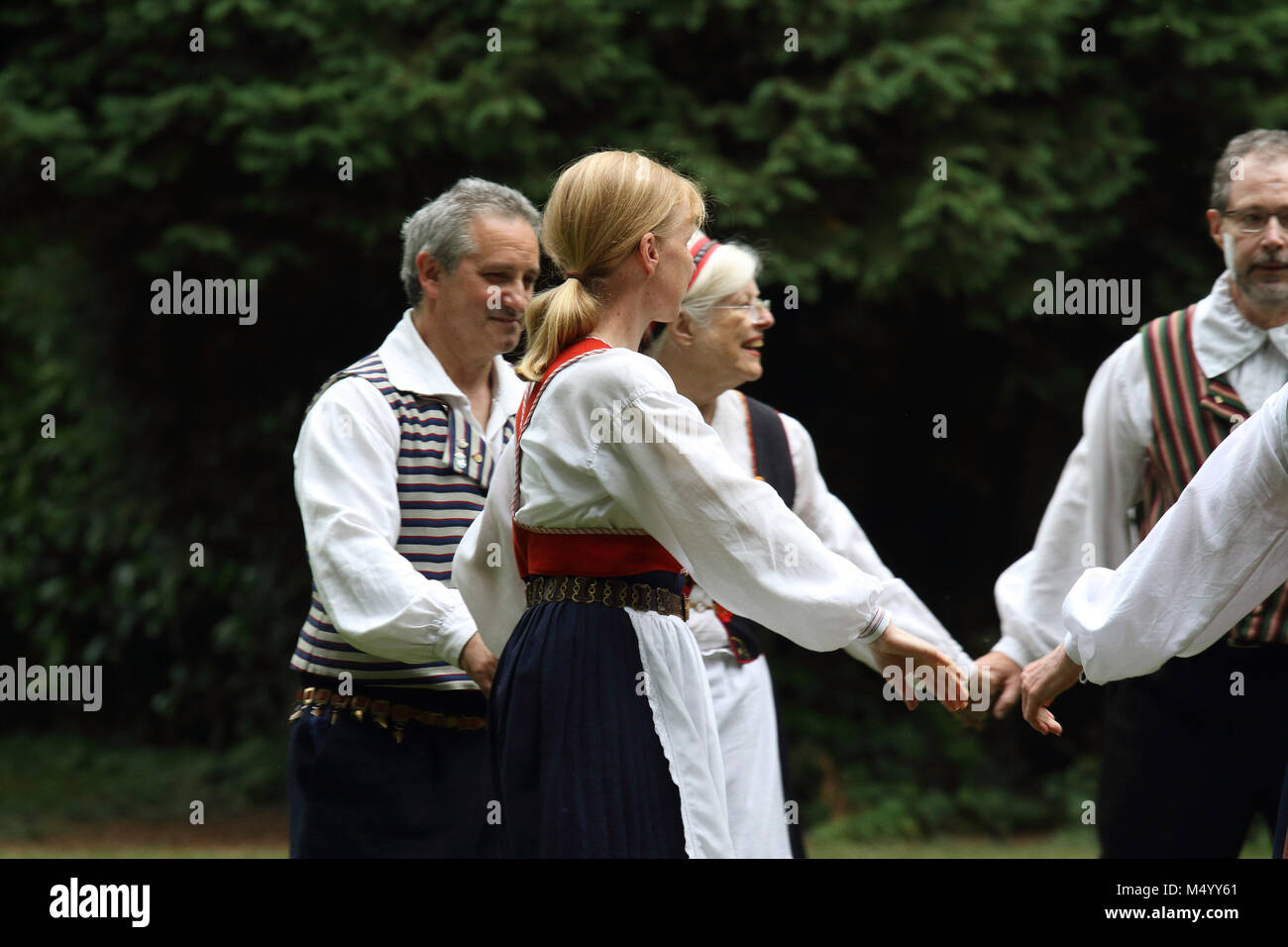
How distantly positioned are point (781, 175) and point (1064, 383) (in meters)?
1.84

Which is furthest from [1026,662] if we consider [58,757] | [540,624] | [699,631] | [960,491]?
[58,757]

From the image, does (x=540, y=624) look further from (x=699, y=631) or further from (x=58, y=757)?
(x=58, y=757)

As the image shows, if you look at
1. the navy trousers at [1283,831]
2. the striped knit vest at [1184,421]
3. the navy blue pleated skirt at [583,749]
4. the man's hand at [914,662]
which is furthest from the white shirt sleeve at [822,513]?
the navy blue pleated skirt at [583,749]

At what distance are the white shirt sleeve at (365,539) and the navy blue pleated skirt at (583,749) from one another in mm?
445

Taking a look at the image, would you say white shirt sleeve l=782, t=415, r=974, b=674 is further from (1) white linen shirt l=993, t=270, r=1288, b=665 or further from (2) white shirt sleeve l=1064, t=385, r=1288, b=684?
(2) white shirt sleeve l=1064, t=385, r=1288, b=684

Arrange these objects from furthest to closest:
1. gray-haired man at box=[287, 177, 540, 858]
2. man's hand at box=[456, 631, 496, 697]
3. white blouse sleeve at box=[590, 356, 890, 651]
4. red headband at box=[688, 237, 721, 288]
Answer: red headband at box=[688, 237, 721, 288] → gray-haired man at box=[287, 177, 540, 858] → man's hand at box=[456, 631, 496, 697] → white blouse sleeve at box=[590, 356, 890, 651]

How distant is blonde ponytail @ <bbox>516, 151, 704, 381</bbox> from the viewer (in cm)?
263

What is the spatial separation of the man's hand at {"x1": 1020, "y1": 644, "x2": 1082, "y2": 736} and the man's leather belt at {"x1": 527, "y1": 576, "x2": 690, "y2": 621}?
88 cm

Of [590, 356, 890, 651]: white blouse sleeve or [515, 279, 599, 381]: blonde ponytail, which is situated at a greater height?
[515, 279, 599, 381]: blonde ponytail

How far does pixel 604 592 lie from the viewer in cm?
256

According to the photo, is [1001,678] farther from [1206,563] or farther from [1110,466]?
[1206,563]

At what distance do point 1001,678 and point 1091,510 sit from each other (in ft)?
1.56

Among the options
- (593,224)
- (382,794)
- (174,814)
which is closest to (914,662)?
(593,224)

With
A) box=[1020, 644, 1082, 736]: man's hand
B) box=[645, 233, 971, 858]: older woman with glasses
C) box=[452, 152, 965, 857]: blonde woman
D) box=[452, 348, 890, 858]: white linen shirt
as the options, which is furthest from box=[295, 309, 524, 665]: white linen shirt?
box=[1020, 644, 1082, 736]: man's hand
